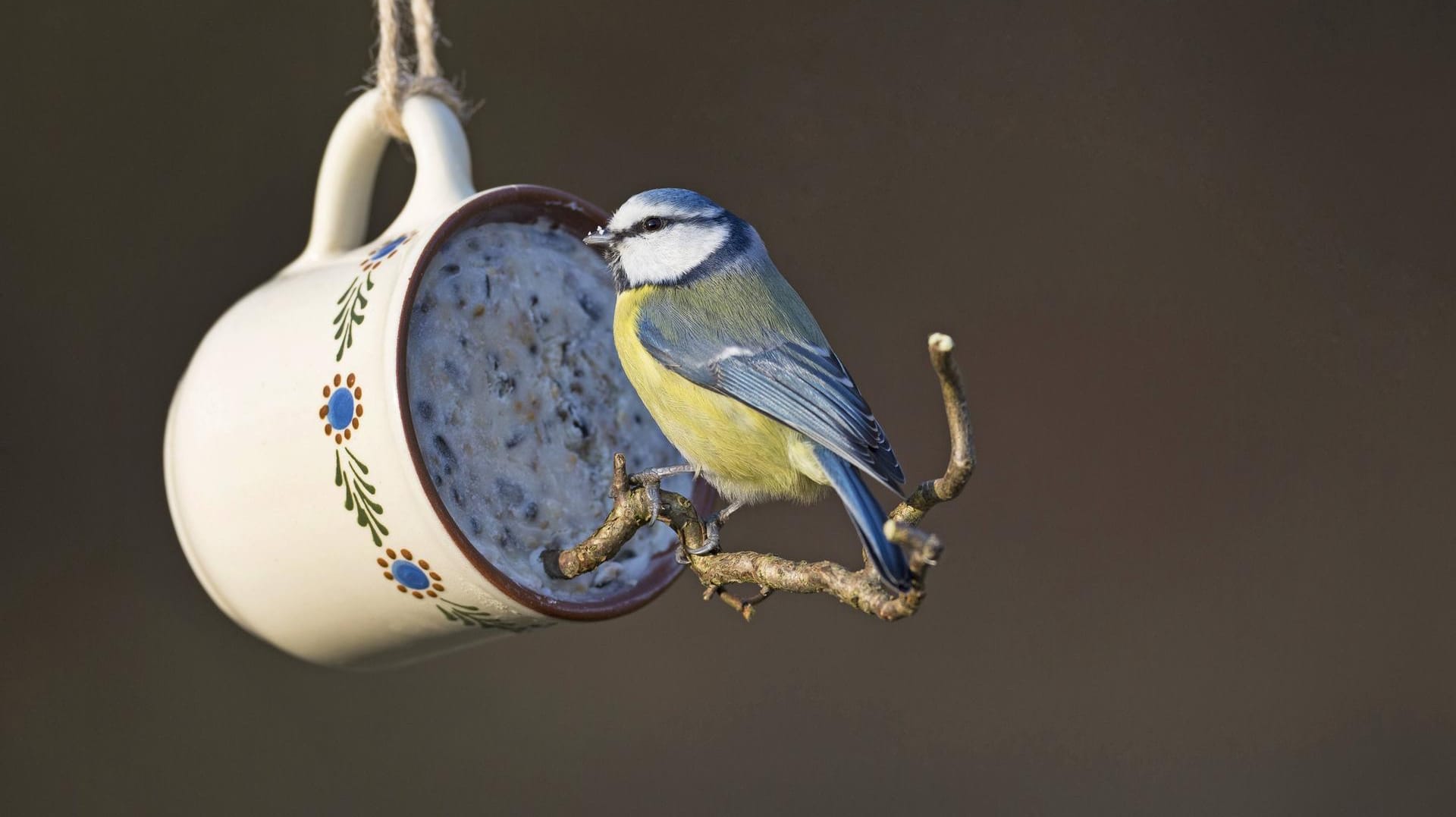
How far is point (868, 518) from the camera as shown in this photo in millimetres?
609

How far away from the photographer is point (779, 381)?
2.34ft

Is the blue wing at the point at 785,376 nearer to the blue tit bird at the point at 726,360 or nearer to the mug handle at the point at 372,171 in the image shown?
the blue tit bird at the point at 726,360

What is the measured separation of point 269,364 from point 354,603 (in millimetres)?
150

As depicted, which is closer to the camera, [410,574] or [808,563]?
[808,563]

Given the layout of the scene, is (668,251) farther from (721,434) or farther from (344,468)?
(344,468)

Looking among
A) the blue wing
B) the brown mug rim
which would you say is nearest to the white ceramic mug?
the brown mug rim

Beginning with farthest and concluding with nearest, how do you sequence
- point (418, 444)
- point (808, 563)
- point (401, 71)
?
1. point (401, 71)
2. point (418, 444)
3. point (808, 563)

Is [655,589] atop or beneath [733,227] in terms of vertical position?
beneath

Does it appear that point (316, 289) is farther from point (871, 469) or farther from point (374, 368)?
point (871, 469)

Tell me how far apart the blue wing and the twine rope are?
0.81ft

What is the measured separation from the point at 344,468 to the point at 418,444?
5cm

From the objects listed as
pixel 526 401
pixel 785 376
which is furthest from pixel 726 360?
pixel 526 401

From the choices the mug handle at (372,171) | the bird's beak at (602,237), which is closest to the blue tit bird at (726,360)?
the bird's beak at (602,237)

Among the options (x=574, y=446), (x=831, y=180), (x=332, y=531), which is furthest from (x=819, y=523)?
(x=332, y=531)
